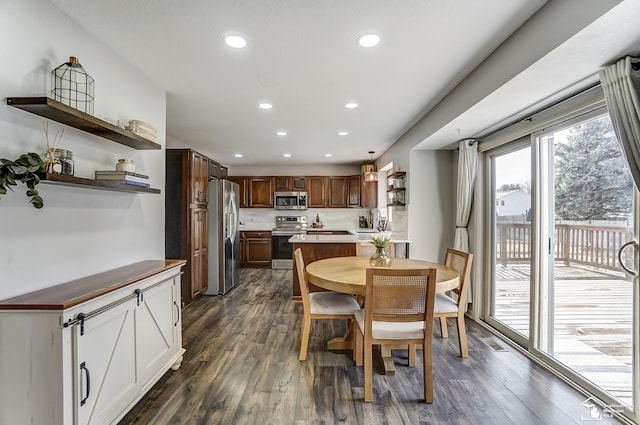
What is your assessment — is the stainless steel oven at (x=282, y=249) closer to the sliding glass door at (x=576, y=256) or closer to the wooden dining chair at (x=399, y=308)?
the sliding glass door at (x=576, y=256)

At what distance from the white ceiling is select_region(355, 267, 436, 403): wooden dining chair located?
4.82 feet

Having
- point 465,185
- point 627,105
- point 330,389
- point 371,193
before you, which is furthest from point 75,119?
point 371,193

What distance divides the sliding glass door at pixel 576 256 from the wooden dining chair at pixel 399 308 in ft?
3.77

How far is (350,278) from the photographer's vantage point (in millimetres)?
2414

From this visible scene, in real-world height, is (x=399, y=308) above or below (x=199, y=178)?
below

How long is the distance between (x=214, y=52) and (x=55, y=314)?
1.82 m

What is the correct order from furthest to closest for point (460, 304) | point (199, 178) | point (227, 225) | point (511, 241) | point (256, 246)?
point (256, 246), point (227, 225), point (199, 178), point (511, 241), point (460, 304)

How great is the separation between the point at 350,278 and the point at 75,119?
6.62 feet

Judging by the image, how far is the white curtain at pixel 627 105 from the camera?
1629mm

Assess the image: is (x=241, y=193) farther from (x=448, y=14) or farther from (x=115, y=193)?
(x=448, y=14)

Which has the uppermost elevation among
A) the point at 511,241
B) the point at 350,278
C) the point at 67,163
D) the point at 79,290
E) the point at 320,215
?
the point at 67,163

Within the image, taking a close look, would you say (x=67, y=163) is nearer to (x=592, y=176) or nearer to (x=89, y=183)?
(x=89, y=183)

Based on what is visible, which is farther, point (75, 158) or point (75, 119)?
point (75, 158)

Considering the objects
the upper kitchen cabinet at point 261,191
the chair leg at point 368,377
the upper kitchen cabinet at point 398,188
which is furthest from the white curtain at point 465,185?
the upper kitchen cabinet at point 261,191
